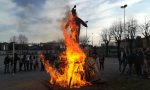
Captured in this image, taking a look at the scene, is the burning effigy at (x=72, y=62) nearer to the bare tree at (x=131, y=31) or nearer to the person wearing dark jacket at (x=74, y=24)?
the person wearing dark jacket at (x=74, y=24)

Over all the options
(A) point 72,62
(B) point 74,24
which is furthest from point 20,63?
(A) point 72,62

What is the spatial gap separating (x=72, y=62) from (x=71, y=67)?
26cm

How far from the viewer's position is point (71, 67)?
51.0ft

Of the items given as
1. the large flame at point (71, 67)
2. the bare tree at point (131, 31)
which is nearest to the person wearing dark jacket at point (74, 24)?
the large flame at point (71, 67)

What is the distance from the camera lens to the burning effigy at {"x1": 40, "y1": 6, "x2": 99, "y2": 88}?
1531cm

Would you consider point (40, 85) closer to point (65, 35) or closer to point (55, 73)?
point (55, 73)

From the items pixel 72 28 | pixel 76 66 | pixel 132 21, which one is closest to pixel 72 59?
pixel 76 66

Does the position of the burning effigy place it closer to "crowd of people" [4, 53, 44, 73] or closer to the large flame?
the large flame

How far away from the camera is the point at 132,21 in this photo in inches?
3494

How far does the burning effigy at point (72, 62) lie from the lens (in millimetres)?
15312

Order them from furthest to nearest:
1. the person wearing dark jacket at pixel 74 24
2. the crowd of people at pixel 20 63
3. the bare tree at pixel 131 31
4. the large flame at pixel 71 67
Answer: the bare tree at pixel 131 31 < the crowd of people at pixel 20 63 < the person wearing dark jacket at pixel 74 24 < the large flame at pixel 71 67

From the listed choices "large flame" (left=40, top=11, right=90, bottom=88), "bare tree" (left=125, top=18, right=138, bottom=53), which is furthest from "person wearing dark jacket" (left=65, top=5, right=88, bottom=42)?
"bare tree" (left=125, top=18, right=138, bottom=53)

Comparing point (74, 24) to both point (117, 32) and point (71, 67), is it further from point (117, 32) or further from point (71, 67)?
point (117, 32)

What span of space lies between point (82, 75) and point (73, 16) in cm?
300
